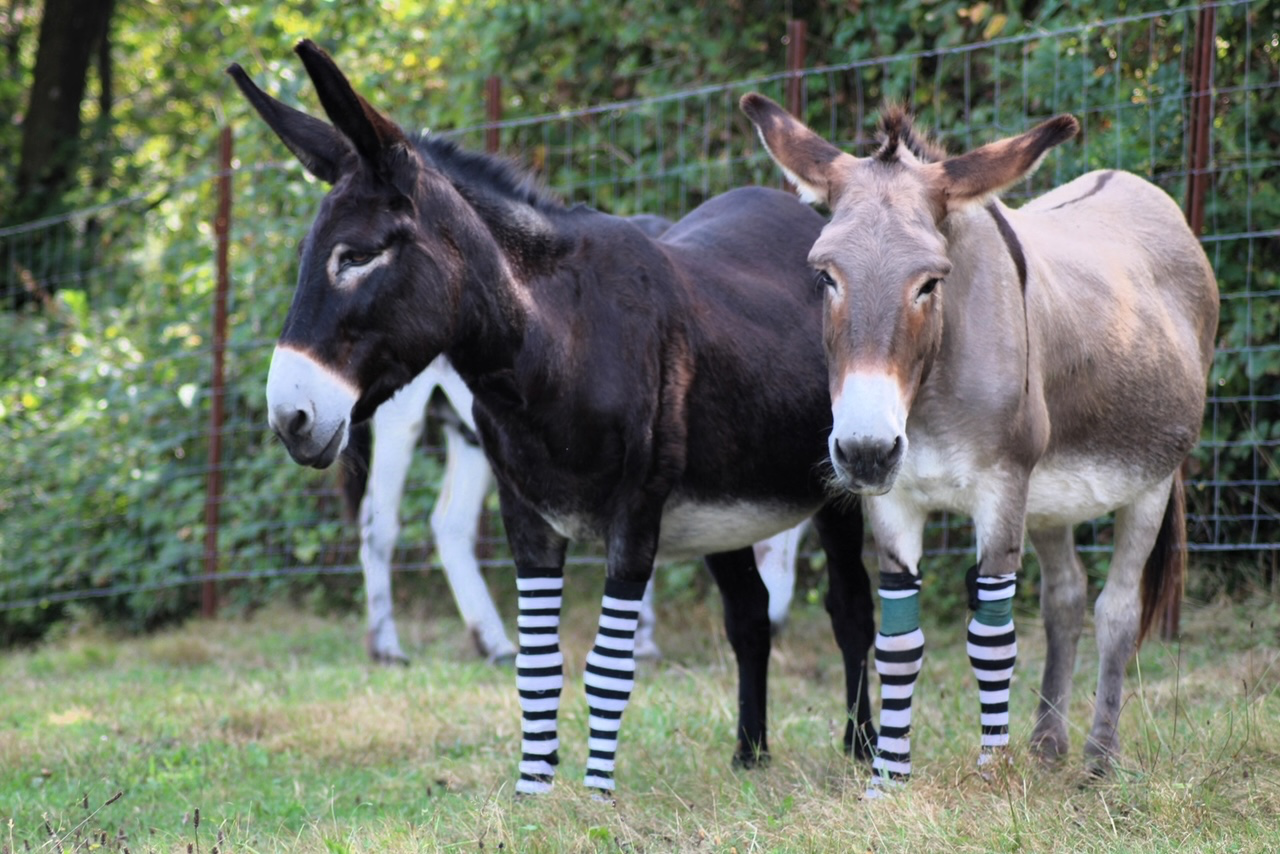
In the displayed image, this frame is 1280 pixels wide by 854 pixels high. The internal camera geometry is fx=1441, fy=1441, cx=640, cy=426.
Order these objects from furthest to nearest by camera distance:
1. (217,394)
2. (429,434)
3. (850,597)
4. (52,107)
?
(52,107) < (429,434) < (217,394) < (850,597)

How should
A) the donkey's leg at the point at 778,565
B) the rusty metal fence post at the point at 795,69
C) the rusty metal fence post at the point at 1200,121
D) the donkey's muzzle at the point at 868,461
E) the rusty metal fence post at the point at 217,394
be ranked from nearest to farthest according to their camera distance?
the donkey's muzzle at the point at 868,461, the rusty metal fence post at the point at 1200,121, the donkey's leg at the point at 778,565, the rusty metal fence post at the point at 795,69, the rusty metal fence post at the point at 217,394

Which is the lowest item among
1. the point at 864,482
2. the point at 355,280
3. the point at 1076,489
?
the point at 1076,489

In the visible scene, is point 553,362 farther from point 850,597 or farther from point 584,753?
point 584,753

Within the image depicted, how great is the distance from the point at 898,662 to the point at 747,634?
0.85 m

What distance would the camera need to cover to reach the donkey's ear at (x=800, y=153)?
11.0ft

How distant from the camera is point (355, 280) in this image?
3.17 metres

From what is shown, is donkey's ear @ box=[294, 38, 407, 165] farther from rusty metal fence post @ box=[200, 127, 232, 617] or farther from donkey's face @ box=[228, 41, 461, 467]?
rusty metal fence post @ box=[200, 127, 232, 617]

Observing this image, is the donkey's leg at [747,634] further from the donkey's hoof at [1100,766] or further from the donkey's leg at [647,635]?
the donkey's leg at [647,635]

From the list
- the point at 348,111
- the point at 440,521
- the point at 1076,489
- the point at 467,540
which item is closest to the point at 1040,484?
the point at 1076,489

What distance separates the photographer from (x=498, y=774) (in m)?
4.09

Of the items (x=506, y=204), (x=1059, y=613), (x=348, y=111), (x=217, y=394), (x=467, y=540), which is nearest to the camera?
(x=348, y=111)

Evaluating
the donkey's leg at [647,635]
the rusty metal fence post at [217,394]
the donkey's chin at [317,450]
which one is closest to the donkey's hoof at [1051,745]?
the donkey's chin at [317,450]

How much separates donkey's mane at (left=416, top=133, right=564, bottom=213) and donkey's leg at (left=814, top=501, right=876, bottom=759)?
1189 mm

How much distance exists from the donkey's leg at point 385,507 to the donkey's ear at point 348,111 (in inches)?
134
